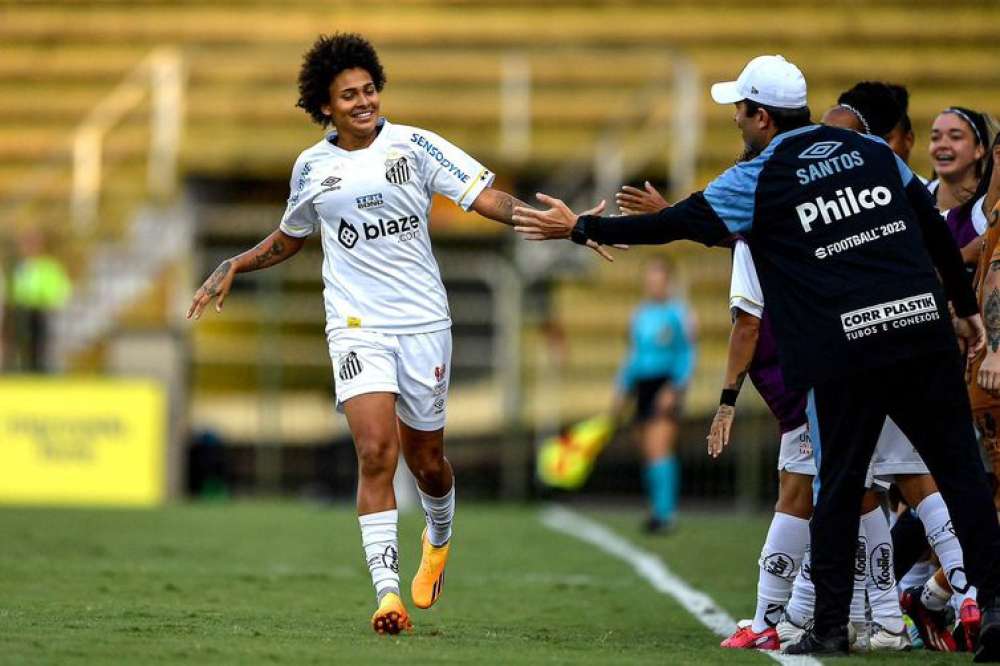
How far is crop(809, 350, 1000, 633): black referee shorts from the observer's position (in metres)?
6.57

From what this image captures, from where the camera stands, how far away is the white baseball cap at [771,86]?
6887 millimetres

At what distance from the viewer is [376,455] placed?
24.9 ft

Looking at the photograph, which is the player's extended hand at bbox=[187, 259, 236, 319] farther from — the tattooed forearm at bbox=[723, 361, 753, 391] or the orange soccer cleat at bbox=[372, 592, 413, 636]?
the tattooed forearm at bbox=[723, 361, 753, 391]

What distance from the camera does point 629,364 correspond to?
51.4 feet

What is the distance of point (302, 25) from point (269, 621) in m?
17.1

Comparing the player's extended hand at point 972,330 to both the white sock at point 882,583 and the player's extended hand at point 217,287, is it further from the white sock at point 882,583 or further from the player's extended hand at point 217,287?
the player's extended hand at point 217,287

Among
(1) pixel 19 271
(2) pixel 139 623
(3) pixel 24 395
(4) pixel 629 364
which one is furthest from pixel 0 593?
(1) pixel 19 271

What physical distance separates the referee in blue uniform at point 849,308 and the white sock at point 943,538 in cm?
86

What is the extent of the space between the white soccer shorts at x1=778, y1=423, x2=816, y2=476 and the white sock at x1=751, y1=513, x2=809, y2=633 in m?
0.22

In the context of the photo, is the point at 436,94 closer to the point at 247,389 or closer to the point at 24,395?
the point at 247,389

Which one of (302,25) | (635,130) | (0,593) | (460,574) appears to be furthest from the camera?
(302,25)

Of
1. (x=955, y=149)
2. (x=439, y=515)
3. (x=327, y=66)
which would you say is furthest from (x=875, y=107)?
(x=439, y=515)

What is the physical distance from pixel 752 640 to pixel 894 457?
994 mm

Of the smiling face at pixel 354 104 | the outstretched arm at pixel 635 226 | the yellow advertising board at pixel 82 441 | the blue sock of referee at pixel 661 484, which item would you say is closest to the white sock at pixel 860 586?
the outstretched arm at pixel 635 226
